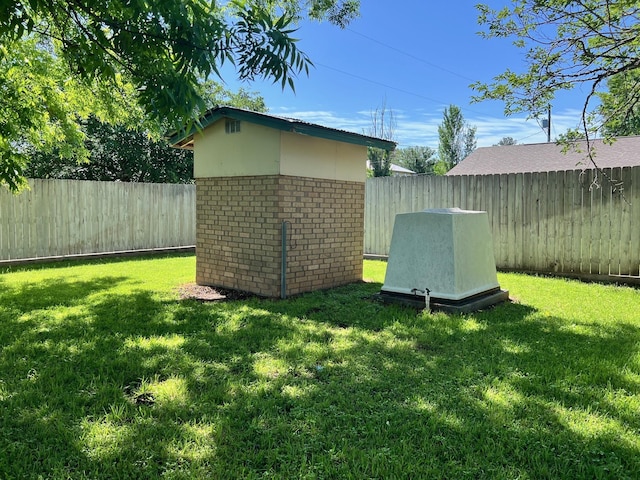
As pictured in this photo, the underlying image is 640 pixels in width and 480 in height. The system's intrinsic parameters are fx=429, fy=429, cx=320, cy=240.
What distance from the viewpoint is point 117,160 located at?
17.0 metres

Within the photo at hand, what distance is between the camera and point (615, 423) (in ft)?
8.57

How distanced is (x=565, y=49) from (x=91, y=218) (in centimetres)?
1007

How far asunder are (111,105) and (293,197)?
3.90 meters

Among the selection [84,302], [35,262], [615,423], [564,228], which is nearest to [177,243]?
[35,262]

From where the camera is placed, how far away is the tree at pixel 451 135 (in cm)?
3547

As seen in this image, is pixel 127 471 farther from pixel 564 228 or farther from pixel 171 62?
pixel 564 228

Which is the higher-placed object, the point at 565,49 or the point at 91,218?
the point at 565,49

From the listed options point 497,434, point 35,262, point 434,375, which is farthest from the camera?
point 35,262

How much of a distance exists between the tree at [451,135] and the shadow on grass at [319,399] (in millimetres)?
32756

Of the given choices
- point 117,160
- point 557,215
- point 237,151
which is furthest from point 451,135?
point 237,151

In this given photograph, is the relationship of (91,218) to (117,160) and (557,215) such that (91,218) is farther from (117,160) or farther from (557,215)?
(557,215)

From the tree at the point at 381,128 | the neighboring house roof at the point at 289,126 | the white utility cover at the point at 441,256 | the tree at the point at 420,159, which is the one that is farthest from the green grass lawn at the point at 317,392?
the tree at the point at 420,159

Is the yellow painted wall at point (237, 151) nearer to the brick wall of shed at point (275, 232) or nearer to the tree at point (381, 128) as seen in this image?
the brick wall of shed at point (275, 232)

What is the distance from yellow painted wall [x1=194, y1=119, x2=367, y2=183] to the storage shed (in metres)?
0.01
